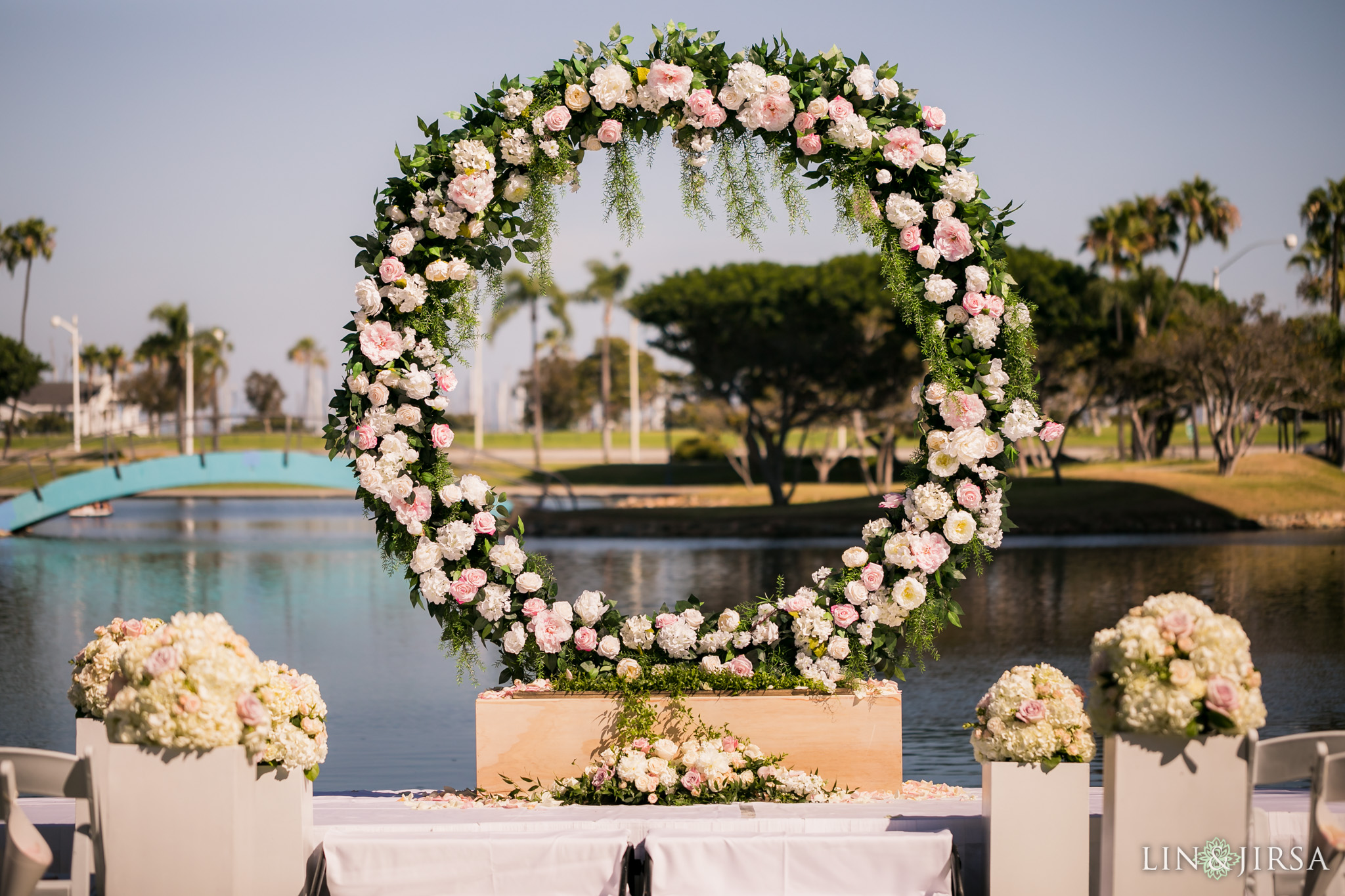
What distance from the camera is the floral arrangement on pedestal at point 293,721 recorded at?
3.34 metres

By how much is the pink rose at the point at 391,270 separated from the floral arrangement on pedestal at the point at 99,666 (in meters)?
1.80

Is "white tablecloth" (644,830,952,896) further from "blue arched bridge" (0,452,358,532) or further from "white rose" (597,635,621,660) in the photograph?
"blue arched bridge" (0,452,358,532)

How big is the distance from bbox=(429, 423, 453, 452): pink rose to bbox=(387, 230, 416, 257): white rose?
78cm

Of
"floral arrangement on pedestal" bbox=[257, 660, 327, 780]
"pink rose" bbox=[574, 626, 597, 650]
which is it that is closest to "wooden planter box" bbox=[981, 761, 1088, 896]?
"floral arrangement on pedestal" bbox=[257, 660, 327, 780]

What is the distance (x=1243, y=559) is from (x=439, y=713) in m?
13.8

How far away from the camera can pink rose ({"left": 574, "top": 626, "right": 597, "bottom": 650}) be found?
5.06 metres

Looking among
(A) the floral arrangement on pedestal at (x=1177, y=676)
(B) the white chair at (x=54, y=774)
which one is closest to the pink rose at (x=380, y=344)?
→ (B) the white chair at (x=54, y=774)

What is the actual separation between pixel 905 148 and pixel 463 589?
2698 mm

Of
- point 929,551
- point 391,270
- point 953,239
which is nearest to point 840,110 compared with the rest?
point 953,239

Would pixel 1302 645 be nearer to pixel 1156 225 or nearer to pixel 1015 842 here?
pixel 1015 842

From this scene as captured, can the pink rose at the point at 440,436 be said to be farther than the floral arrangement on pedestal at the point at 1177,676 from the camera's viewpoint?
Yes

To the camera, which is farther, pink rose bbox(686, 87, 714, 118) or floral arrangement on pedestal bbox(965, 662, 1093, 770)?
pink rose bbox(686, 87, 714, 118)

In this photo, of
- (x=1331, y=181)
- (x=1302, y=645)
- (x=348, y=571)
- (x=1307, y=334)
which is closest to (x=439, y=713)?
(x=1302, y=645)

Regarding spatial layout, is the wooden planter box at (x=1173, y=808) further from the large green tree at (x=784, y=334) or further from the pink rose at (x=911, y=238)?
the large green tree at (x=784, y=334)
